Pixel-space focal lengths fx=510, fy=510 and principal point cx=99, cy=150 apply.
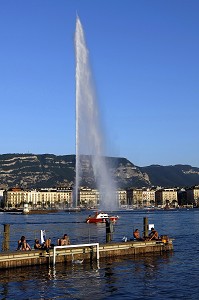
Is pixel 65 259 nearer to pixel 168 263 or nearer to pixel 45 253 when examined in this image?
pixel 45 253

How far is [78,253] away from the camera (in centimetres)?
3453

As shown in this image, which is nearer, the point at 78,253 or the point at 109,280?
the point at 109,280

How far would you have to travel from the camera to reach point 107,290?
25.2m

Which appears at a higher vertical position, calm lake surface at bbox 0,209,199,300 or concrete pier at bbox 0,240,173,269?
concrete pier at bbox 0,240,173,269

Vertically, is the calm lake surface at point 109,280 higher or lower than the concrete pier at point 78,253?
lower

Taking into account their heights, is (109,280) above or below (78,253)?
below

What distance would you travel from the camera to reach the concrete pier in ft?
102

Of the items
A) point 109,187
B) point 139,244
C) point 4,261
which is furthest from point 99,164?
point 4,261

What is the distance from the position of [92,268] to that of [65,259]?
8.38 ft

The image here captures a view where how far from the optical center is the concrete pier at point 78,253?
102ft

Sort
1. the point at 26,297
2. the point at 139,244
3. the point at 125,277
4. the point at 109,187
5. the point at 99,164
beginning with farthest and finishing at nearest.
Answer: the point at 109,187 → the point at 99,164 → the point at 139,244 → the point at 125,277 → the point at 26,297

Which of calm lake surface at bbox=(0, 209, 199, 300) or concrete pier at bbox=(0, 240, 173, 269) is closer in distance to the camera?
calm lake surface at bbox=(0, 209, 199, 300)

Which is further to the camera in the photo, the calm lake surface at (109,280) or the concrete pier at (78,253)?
the concrete pier at (78,253)

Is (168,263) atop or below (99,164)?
below
